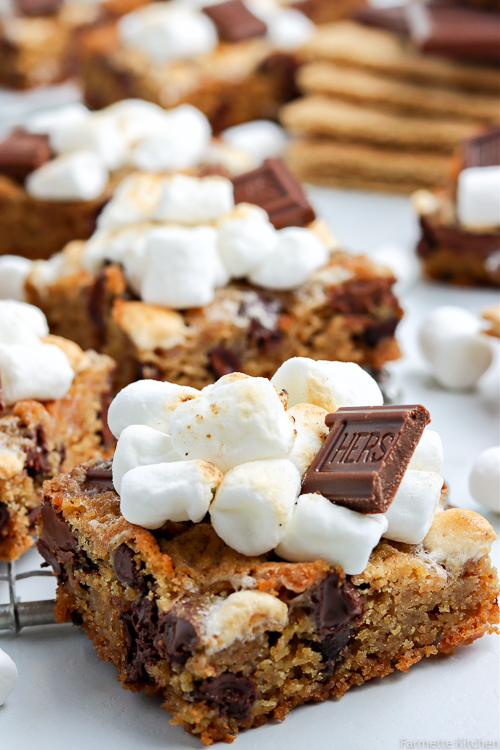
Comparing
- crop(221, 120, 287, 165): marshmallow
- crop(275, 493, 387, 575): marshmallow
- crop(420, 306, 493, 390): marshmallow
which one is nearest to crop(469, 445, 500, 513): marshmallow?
crop(420, 306, 493, 390): marshmallow

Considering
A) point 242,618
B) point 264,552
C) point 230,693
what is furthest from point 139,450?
point 230,693

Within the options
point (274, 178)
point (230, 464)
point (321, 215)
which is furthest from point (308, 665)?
point (321, 215)

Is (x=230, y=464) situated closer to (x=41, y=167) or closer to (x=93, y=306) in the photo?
(x=93, y=306)

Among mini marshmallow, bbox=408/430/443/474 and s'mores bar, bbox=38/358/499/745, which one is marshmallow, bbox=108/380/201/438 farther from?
mini marshmallow, bbox=408/430/443/474

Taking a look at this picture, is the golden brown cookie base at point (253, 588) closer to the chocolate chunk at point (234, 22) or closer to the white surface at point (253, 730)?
the white surface at point (253, 730)

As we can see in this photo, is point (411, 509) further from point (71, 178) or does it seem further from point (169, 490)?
point (71, 178)

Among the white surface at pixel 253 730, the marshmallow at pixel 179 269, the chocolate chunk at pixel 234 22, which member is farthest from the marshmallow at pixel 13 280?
the chocolate chunk at pixel 234 22
